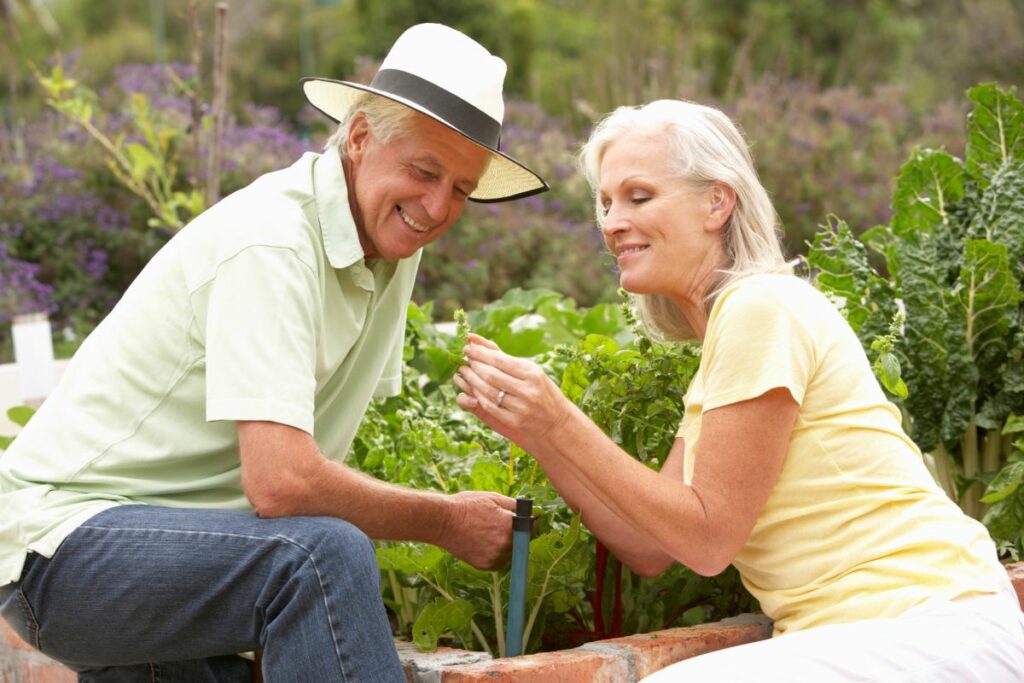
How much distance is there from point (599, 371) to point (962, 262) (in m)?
1.25

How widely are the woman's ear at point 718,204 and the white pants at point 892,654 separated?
846 mm

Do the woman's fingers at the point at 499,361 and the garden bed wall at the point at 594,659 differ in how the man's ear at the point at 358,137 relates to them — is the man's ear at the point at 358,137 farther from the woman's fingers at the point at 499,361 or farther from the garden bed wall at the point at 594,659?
the garden bed wall at the point at 594,659

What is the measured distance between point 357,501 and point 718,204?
97 cm

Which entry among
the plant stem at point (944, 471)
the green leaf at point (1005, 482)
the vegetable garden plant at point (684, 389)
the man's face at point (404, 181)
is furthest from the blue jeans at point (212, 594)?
the plant stem at point (944, 471)

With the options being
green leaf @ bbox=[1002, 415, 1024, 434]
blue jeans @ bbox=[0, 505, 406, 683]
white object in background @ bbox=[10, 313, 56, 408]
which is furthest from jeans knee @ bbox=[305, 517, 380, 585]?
white object in background @ bbox=[10, 313, 56, 408]

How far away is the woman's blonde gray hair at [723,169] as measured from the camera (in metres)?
2.55

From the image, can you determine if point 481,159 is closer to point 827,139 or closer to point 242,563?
point 242,563

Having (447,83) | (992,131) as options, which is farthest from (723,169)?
(992,131)

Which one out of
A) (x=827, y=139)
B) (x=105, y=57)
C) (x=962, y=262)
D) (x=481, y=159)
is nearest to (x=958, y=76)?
(x=827, y=139)

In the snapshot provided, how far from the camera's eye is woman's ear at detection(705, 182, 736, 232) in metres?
2.57

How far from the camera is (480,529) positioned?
2.64 m

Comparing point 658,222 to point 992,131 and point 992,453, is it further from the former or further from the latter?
point 992,131

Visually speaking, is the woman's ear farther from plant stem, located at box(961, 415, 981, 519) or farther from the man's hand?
plant stem, located at box(961, 415, 981, 519)

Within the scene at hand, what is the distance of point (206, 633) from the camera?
2.31 meters
